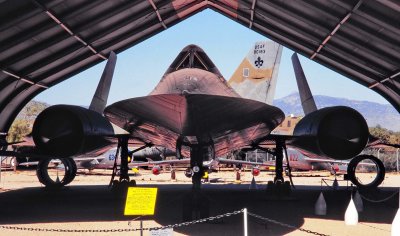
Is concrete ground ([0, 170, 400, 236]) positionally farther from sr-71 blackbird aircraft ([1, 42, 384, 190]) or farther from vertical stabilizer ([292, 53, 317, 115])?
vertical stabilizer ([292, 53, 317, 115])

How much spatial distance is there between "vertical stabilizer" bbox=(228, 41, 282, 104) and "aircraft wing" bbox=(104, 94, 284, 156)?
41.9 feet

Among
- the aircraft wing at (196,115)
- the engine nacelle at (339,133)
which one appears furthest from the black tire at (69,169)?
the engine nacelle at (339,133)

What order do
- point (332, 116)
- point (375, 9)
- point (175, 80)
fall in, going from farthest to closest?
point (375, 9) < point (332, 116) < point (175, 80)

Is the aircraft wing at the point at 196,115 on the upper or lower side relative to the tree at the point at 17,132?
lower

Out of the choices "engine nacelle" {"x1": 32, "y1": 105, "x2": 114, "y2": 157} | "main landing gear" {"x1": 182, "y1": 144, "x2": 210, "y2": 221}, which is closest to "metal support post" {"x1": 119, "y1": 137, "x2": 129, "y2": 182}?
"engine nacelle" {"x1": 32, "y1": 105, "x2": 114, "y2": 157}

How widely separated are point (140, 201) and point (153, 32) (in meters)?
13.3

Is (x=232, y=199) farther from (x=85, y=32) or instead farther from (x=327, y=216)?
(x=85, y=32)

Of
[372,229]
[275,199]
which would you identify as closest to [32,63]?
[275,199]

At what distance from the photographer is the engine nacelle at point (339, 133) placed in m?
8.92

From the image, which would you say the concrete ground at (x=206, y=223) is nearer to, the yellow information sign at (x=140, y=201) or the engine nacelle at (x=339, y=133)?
the engine nacelle at (x=339, y=133)

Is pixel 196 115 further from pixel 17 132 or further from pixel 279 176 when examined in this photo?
pixel 17 132

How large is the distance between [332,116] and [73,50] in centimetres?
1016

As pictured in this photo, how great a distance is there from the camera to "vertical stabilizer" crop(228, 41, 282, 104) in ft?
70.0

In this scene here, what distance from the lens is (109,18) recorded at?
1412cm
